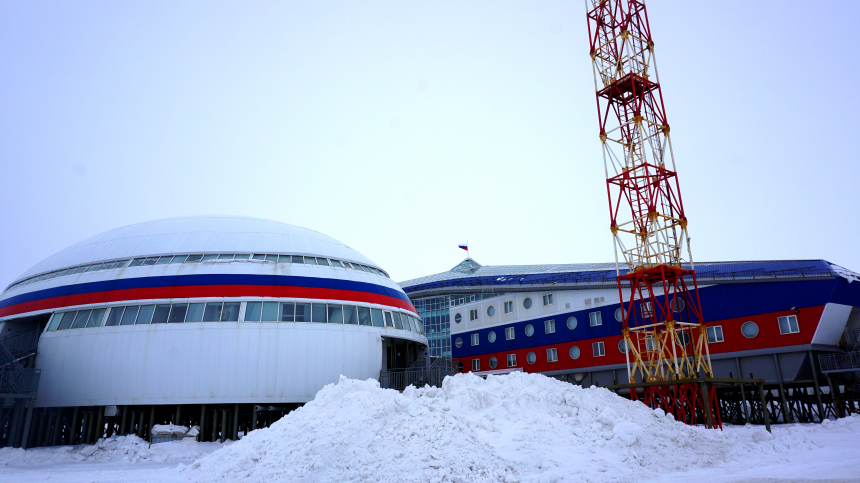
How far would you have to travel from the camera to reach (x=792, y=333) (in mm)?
31172

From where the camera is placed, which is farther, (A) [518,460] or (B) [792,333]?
(B) [792,333]

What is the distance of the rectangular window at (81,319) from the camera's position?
28.0 metres

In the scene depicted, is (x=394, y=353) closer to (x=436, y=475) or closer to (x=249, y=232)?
(x=249, y=232)

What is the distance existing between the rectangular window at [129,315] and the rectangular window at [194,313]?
272cm

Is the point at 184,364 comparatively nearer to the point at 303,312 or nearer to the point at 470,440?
the point at 303,312

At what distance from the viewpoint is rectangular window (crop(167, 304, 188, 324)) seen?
27402 mm

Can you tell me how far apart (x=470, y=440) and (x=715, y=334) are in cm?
2689

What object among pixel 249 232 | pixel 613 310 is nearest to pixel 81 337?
pixel 249 232

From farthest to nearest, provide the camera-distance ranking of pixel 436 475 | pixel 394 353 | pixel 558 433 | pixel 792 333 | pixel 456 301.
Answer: pixel 456 301 < pixel 394 353 < pixel 792 333 < pixel 558 433 < pixel 436 475

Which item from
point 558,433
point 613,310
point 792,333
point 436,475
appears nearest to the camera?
point 436,475

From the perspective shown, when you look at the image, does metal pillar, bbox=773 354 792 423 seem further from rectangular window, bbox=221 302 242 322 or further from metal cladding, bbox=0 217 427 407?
rectangular window, bbox=221 302 242 322

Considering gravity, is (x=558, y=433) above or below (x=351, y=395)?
below

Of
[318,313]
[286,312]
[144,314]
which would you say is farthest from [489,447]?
[144,314]

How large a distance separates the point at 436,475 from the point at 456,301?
158ft
